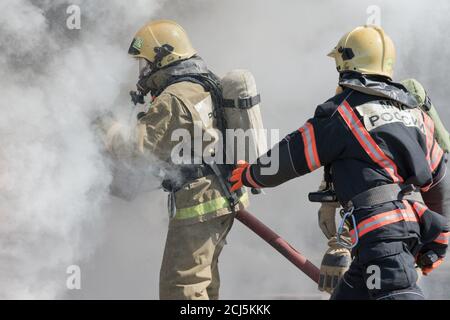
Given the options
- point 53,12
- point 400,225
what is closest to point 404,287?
point 400,225

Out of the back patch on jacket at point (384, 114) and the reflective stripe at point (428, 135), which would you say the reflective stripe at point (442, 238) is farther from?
the back patch on jacket at point (384, 114)

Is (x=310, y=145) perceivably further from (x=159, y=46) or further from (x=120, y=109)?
(x=120, y=109)

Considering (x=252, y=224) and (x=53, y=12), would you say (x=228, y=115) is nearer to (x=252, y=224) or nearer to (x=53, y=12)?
(x=252, y=224)

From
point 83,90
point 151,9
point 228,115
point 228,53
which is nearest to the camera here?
point 228,115

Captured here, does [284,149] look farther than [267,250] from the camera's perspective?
No

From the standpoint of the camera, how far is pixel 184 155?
16.2 feet

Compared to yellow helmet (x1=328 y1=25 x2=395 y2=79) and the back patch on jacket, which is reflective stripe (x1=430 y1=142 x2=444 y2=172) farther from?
yellow helmet (x1=328 y1=25 x2=395 y2=79)

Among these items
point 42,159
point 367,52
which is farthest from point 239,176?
point 42,159

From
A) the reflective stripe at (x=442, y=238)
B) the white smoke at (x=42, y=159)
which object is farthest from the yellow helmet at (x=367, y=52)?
the white smoke at (x=42, y=159)

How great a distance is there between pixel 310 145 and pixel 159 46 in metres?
1.35

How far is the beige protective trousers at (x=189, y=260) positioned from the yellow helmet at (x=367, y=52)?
4.19 feet

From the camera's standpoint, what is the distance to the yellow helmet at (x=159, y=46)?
5.06 metres
